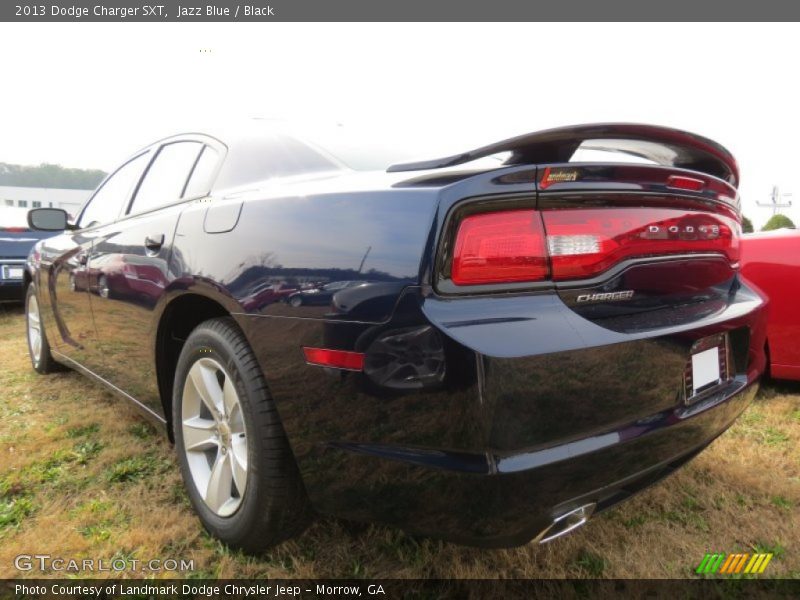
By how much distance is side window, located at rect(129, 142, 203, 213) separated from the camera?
2.29 meters

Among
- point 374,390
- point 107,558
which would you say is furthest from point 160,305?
point 374,390

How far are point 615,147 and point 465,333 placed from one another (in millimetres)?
799

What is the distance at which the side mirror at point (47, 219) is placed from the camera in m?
3.34

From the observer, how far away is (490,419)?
112cm

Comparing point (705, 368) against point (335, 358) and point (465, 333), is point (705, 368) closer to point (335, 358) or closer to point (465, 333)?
point (465, 333)

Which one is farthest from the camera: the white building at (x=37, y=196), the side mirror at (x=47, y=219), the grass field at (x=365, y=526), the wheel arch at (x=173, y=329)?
the white building at (x=37, y=196)

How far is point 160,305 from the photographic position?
6.54ft

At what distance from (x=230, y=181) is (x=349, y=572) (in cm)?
140

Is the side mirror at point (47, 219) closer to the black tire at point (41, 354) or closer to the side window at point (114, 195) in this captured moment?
the side window at point (114, 195)

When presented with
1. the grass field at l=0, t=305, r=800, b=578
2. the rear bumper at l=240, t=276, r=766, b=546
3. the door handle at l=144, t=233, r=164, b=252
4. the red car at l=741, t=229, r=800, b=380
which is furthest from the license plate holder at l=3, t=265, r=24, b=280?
the red car at l=741, t=229, r=800, b=380

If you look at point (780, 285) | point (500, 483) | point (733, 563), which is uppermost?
point (780, 285)

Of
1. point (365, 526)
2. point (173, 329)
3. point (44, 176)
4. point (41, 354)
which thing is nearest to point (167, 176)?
point (173, 329)

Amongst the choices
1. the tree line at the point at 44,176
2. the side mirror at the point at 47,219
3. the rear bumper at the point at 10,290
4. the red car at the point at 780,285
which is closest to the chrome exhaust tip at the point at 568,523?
the red car at the point at 780,285

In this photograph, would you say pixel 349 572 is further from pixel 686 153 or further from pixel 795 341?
pixel 795 341
